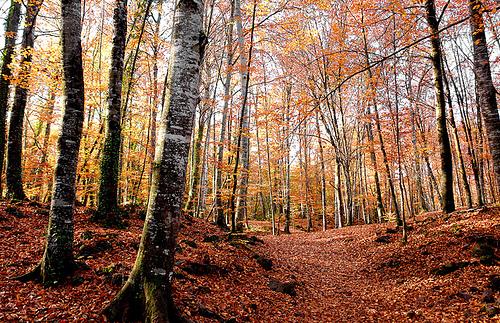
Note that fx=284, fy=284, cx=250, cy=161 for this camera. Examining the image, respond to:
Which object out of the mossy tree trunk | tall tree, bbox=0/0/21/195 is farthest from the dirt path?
tall tree, bbox=0/0/21/195

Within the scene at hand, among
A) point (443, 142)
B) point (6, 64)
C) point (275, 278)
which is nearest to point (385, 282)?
point (275, 278)

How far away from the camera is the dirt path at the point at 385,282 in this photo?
545cm

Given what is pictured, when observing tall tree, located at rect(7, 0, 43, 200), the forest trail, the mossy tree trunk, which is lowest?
the forest trail

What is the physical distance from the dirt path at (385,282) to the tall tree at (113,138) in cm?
508

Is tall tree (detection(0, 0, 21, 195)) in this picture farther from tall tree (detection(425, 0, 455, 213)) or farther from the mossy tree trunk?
tall tree (detection(425, 0, 455, 213))

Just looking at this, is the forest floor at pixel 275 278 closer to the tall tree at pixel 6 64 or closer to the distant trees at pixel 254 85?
the distant trees at pixel 254 85

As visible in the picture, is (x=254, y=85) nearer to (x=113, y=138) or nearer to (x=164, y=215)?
(x=113, y=138)

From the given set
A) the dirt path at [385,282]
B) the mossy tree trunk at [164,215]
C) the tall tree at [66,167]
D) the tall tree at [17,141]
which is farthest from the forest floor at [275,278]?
the tall tree at [17,141]

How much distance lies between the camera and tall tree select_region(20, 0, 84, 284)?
173 inches

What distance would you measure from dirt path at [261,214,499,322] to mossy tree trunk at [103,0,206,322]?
3154 mm

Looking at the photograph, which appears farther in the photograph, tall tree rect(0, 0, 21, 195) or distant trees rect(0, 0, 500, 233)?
tall tree rect(0, 0, 21, 195)

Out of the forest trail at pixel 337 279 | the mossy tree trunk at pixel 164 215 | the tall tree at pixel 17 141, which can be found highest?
the tall tree at pixel 17 141

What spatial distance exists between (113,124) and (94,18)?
525 inches

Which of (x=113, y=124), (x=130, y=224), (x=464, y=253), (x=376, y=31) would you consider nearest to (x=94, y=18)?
(x=113, y=124)
